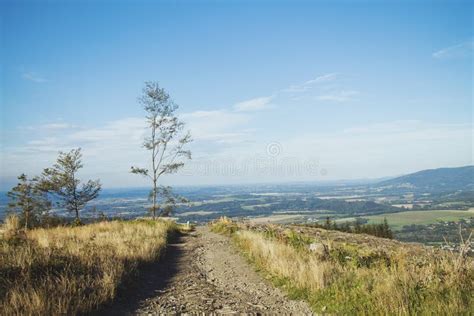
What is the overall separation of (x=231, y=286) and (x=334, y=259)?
10.3 ft

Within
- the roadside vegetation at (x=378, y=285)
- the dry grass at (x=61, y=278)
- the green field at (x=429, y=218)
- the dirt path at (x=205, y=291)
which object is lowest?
the green field at (x=429, y=218)

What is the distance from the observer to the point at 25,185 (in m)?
22.7

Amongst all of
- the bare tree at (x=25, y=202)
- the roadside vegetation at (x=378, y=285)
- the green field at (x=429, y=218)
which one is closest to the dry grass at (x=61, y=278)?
the roadside vegetation at (x=378, y=285)

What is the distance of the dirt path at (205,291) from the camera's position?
291 inches

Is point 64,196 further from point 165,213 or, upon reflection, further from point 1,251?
point 1,251

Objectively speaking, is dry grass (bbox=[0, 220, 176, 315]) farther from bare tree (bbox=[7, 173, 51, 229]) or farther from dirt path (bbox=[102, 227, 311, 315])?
bare tree (bbox=[7, 173, 51, 229])

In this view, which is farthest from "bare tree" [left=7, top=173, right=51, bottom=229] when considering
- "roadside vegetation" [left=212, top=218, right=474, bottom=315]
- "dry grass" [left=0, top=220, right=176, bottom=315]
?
"roadside vegetation" [left=212, top=218, right=474, bottom=315]

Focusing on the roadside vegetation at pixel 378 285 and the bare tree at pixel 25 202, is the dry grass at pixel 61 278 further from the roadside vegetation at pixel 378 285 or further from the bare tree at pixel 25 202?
the bare tree at pixel 25 202

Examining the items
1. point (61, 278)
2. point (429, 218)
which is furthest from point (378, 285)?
point (429, 218)

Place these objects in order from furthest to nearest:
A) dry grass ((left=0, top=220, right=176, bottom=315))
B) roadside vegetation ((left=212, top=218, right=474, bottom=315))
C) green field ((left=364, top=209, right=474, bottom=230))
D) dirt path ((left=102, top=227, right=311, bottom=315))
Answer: green field ((left=364, top=209, right=474, bottom=230))
dirt path ((left=102, top=227, right=311, bottom=315))
roadside vegetation ((left=212, top=218, right=474, bottom=315))
dry grass ((left=0, top=220, right=176, bottom=315))

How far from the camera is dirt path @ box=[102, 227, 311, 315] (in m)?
7.38

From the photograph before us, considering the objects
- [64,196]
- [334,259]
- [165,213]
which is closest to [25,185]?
[64,196]

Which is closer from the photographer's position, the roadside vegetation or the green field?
the roadside vegetation

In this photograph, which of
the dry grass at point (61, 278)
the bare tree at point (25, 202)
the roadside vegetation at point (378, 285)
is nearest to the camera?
the dry grass at point (61, 278)
